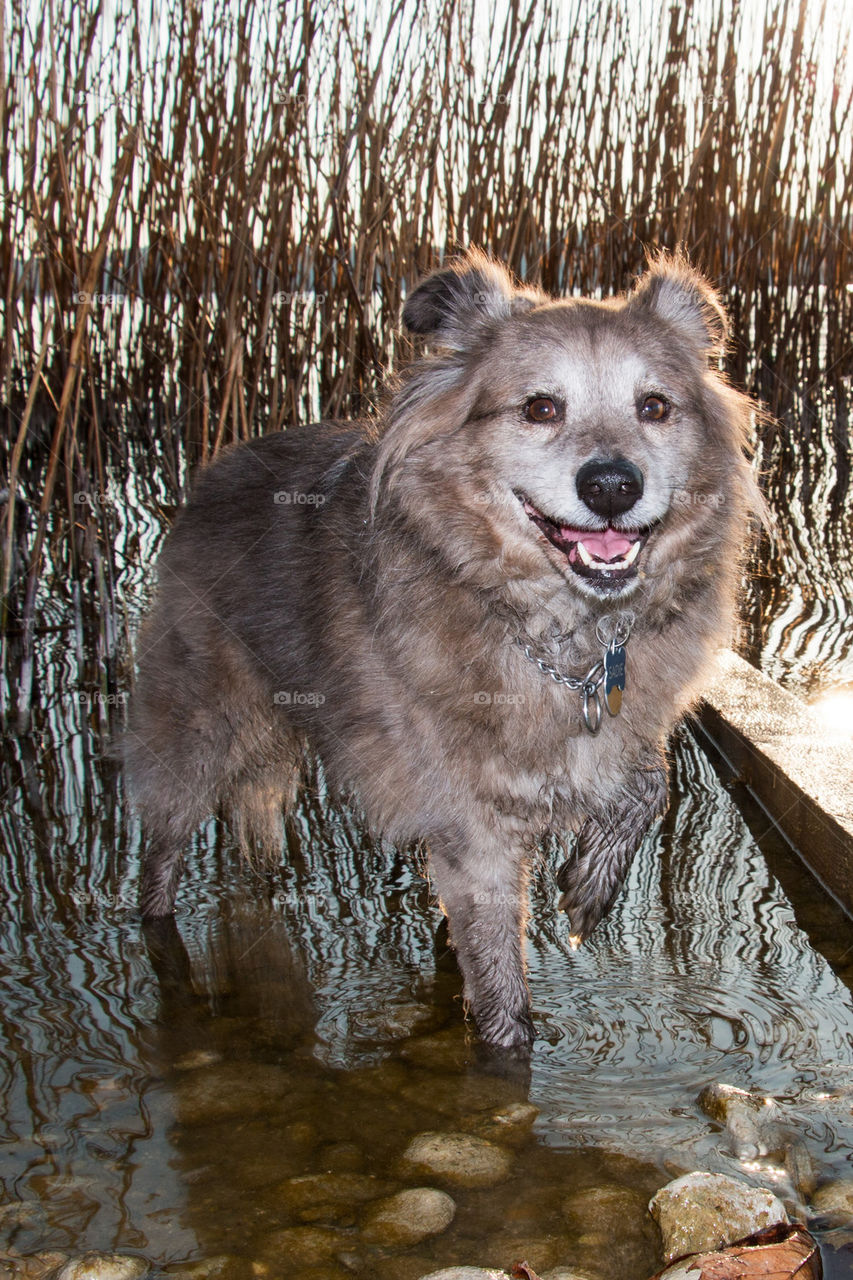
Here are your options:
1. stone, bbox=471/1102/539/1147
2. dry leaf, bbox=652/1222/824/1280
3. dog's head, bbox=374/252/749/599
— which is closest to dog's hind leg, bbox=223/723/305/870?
dog's head, bbox=374/252/749/599

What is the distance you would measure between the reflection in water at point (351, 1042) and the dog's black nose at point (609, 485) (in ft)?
3.69

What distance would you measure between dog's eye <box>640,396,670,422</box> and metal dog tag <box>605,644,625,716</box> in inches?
19.9

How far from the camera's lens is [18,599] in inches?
197

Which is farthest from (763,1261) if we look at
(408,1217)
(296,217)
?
(296,217)

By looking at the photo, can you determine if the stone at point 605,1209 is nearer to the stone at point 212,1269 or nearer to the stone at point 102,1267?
the stone at point 212,1269

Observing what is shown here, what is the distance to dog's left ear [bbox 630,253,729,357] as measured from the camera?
275cm

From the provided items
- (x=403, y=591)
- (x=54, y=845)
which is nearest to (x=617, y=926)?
(x=403, y=591)

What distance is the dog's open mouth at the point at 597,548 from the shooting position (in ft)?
7.71

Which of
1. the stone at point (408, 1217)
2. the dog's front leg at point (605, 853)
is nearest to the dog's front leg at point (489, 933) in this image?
the dog's front leg at point (605, 853)

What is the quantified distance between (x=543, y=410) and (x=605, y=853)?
110 centimetres

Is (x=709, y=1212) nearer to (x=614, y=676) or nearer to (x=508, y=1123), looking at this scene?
(x=508, y=1123)

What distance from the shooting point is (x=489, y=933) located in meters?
2.48

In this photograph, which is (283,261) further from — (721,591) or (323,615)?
(721,591)

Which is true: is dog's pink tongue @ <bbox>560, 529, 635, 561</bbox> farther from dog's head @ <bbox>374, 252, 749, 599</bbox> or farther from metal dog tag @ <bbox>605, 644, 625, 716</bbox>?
metal dog tag @ <bbox>605, 644, 625, 716</bbox>
